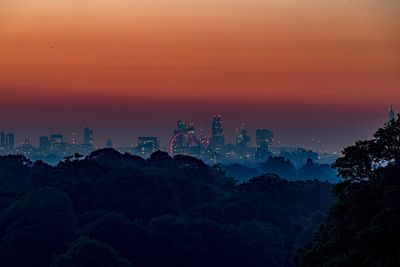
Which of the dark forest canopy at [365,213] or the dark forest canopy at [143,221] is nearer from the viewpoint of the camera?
the dark forest canopy at [365,213]

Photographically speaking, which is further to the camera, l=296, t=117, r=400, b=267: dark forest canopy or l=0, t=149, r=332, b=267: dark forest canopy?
l=0, t=149, r=332, b=267: dark forest canopy

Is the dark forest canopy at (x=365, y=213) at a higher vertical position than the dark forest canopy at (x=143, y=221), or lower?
higher

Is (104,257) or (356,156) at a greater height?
(356,156)

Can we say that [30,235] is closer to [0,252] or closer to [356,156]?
[0,252]

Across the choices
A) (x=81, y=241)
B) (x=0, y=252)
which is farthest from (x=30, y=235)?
(x=81, y=241)

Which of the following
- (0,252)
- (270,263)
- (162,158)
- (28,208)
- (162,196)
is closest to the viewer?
(0,252)
